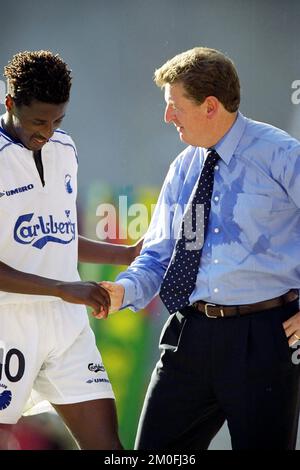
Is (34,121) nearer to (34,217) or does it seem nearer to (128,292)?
(34,217)

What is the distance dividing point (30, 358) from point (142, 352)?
4.71ft

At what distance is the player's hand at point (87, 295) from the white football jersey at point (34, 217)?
15cm

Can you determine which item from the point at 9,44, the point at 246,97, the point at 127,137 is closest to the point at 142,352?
the point at 127,137

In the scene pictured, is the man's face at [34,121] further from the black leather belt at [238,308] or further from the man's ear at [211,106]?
the black leather belt at [238,308]

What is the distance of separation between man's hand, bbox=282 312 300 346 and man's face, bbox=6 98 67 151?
1078mm

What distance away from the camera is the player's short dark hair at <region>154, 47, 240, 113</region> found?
3.21 meters

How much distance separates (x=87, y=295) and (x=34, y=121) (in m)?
0.65

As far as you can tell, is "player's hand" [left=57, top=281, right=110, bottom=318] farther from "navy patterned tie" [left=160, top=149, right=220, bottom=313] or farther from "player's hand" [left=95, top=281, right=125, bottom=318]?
"navy patterned tie" [left=160, top=149, right=220, bottom=313]

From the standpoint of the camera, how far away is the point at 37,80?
A: 3.28 m

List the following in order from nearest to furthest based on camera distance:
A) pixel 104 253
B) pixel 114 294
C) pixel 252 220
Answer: pixel 252 220 < pixel 114 294 < pixel 104 253

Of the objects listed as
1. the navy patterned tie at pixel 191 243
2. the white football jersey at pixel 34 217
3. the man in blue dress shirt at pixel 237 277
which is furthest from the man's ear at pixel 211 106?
the white football jersey at pixel 34 217

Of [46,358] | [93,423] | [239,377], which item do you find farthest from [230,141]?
[93,423]

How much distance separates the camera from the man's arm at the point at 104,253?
3.86 m
